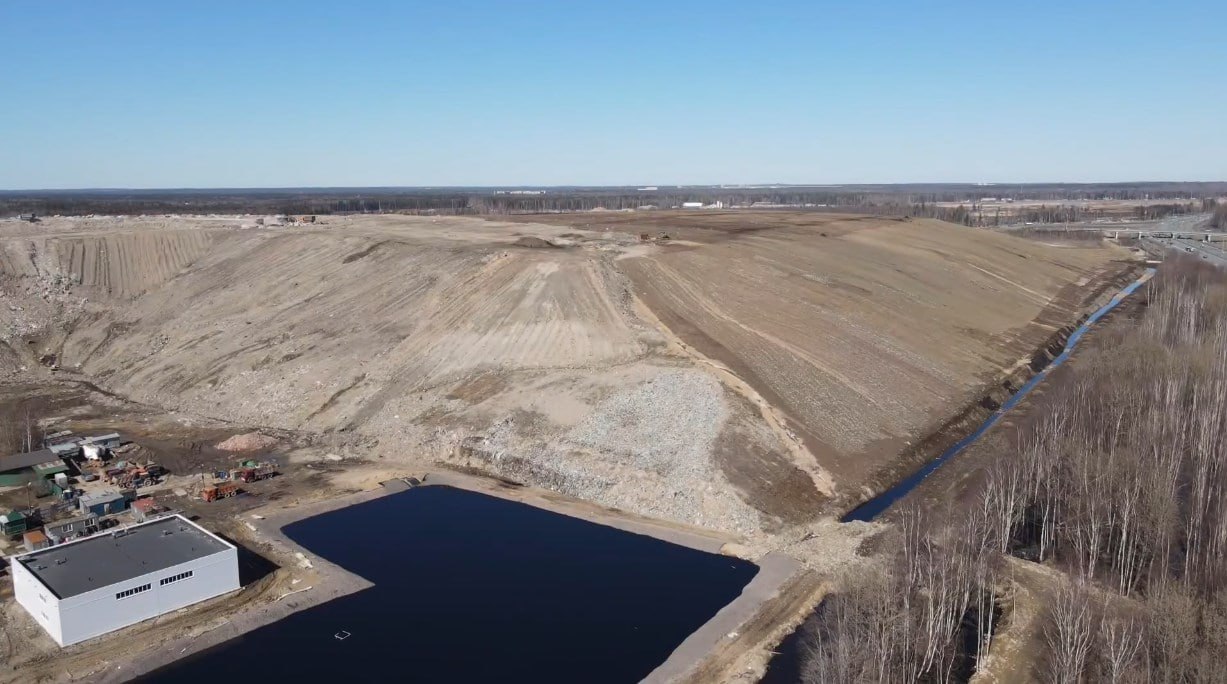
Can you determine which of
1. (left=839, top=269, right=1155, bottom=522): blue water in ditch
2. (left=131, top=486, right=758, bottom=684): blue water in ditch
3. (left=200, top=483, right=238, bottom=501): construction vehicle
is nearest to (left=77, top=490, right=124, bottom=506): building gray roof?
(left=200, top=483, right=238, bottom=501): construction vehicle

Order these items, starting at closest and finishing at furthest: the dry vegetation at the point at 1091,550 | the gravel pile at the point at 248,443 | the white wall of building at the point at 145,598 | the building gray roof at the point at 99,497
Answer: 1. the dry vegetation at the point at 1091,550
2. the white wall of building at the point at 145,598
3. the building gray roof at the point at 99,497
4. the gravel pile at the point at 248,443

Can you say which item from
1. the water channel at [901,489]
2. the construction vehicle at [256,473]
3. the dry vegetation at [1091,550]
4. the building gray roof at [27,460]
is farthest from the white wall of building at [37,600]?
the dry vegetation at [1091,550]

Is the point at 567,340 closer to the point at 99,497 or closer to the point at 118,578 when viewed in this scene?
the point at 99,497

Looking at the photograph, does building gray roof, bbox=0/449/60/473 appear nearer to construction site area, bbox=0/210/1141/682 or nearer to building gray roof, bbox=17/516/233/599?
construction site area, bbox=0/210/1141/682

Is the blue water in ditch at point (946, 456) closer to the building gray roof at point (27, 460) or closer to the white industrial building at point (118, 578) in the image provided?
the white industrial building at point (118, 578)

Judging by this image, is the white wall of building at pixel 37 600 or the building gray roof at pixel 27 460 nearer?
the white wall of building at pixel 37 600

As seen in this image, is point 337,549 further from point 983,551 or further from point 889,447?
point 889,447
